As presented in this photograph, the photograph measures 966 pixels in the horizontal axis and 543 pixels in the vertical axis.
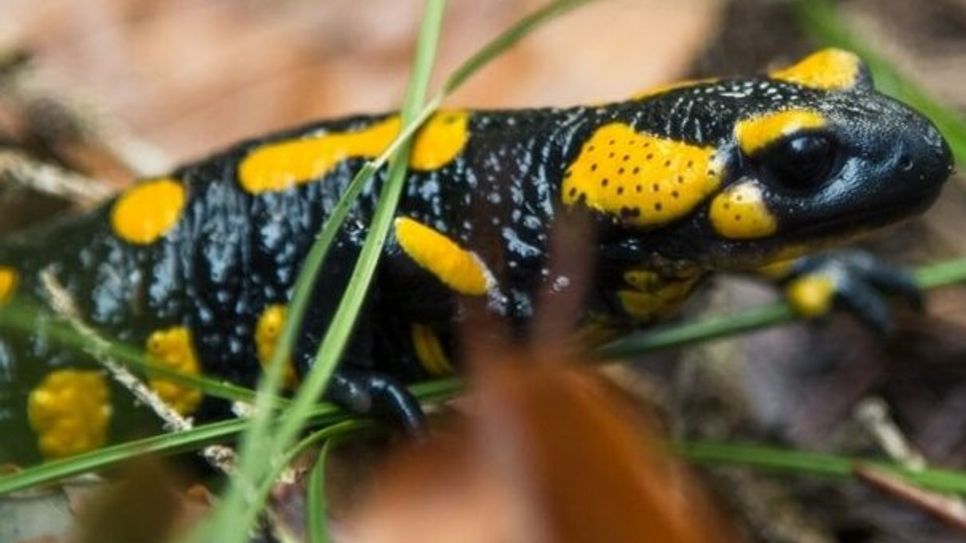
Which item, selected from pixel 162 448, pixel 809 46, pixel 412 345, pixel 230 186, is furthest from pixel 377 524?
pixel 809 46

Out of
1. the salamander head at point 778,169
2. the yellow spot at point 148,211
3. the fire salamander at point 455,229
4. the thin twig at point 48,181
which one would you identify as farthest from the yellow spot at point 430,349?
the thin twig at point 48,181

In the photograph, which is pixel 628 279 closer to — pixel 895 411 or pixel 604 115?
pixel 604 115

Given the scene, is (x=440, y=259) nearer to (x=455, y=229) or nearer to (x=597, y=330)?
(x=455, y=229)

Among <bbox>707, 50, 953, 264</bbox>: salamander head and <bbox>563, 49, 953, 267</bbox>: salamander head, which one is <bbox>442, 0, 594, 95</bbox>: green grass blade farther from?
<bbox>707, 50, 953, 264</bbox>: salamander head

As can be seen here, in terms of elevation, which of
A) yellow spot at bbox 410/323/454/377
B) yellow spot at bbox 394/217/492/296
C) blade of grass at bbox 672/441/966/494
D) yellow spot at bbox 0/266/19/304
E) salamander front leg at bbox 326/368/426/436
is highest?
yellow spot at bbox 0/266/19/304

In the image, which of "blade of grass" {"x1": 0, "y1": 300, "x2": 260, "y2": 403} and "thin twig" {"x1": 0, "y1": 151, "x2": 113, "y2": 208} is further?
"thin twig" {"x1": 0, "y1": 151, "x2": 113, "y2": 208}

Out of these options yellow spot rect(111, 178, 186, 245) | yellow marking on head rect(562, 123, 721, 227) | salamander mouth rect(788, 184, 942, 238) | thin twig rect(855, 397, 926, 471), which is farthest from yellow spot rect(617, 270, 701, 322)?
yellow spot rect(111, 178, 186, 245)

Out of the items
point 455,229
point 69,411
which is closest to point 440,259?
point 455,229

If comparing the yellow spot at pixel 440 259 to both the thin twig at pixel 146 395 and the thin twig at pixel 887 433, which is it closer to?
the thin twig at pixel 146 395
